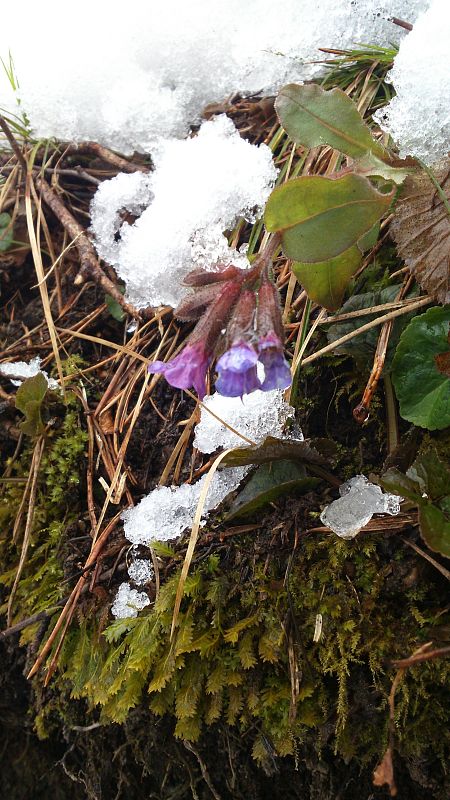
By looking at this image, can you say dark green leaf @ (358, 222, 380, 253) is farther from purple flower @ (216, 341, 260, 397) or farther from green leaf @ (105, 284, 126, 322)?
green leaf @ (105, 284, 126, 322)

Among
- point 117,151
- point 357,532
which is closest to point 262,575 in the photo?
point 357,532

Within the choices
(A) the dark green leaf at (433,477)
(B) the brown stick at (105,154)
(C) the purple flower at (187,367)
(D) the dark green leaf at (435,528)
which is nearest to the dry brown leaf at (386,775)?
(D) the dark green leaf at (435,528)

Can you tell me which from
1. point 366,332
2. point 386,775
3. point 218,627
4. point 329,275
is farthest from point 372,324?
point 386,775

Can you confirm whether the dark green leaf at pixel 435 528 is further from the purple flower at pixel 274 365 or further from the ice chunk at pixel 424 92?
the ice chunk at pixel 424 92

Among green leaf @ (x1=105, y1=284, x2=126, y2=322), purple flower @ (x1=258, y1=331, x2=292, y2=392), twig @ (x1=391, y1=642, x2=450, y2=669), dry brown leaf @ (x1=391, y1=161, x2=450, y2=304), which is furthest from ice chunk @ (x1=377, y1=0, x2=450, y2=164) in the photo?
twig @ (x1=391, y1=642, x2=450, y2=669)

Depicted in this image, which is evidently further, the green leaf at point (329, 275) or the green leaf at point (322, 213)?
the green leaf at point (329, 275)
